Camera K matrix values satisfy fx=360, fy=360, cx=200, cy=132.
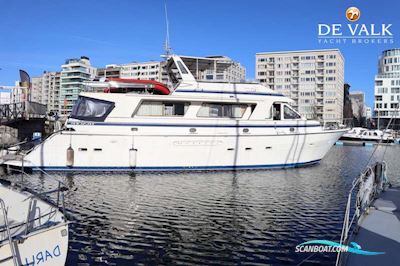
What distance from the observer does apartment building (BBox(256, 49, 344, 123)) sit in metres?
115

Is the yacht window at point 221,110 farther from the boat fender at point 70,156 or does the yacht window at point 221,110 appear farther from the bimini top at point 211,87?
the boat fender at point 70,156

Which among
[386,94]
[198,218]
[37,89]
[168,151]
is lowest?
[198,218]

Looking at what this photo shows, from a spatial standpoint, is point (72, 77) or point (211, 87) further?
point (72, 77)

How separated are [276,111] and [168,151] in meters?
6.82

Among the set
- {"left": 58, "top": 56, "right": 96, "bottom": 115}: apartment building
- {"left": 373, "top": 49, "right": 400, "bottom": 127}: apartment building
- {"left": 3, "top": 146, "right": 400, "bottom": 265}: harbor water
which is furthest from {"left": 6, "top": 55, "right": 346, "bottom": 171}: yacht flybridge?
{"left": 58, "top": 56, "right": 96, "bottom": 115}: apartment building

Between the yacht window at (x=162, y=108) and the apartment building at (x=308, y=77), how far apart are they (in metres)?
98.1

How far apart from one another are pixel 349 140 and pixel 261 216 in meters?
53.9

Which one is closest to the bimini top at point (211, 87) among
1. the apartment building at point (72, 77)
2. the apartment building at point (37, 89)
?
the apartment building at point (72, 77)

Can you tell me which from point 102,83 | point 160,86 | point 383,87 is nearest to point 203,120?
point 160,86

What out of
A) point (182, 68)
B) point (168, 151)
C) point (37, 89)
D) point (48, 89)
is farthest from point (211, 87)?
point (37, 89)

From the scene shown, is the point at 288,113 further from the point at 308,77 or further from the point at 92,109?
the point at 308,77

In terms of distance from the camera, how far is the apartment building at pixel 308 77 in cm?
11512

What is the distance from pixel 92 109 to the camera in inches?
746

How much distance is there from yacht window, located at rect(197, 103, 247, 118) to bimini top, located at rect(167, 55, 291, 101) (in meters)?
0.57
